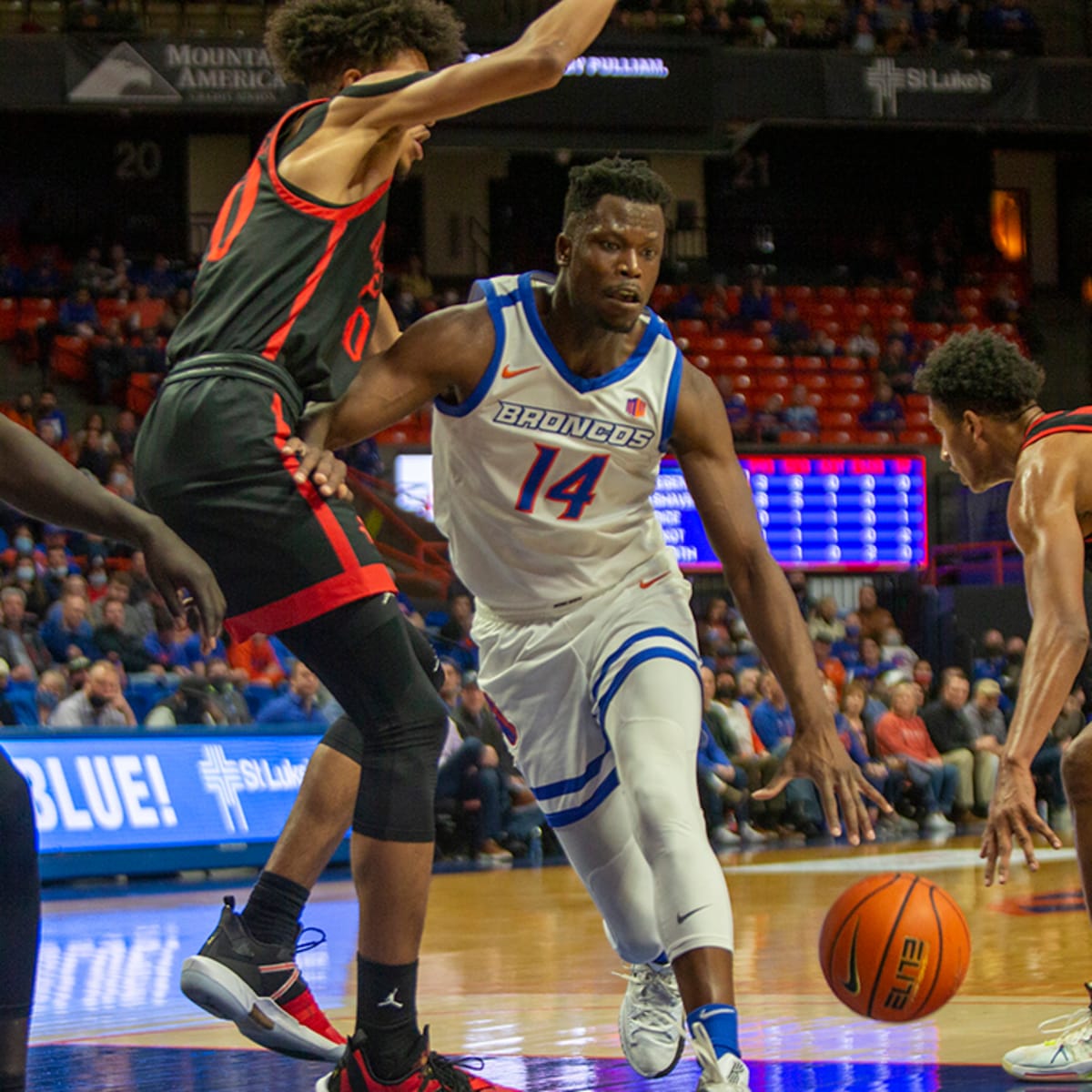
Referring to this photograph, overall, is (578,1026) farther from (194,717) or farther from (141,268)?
(141,268)

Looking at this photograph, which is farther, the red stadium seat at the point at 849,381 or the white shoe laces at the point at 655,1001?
the red stadium seat at the point at 849,381

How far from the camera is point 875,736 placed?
50.3 feet

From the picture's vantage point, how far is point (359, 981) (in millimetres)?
3871

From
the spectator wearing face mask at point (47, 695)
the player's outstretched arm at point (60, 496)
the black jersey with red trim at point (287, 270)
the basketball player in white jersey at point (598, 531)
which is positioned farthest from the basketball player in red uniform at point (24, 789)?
the spectator wearing face mask at point (47, 695)

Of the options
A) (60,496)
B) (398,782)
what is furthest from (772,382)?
(60,496)

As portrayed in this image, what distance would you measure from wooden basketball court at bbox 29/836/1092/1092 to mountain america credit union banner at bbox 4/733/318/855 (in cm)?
54

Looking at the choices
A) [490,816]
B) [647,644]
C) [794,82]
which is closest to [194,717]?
[490,816]

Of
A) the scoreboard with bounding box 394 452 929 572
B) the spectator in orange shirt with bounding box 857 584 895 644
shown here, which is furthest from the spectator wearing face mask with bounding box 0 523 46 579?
the spectator in orange shirt with bounding box 857 584 895 644

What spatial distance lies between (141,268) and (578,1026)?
60.3 ft

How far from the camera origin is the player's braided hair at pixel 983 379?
4988mm

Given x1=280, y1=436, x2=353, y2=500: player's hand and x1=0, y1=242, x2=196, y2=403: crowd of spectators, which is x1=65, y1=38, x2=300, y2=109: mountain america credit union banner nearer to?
x1=0, y1=242, x2=196, y2=403: crowd of spectators

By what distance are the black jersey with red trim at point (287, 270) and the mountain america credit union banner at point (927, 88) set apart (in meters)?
18.9

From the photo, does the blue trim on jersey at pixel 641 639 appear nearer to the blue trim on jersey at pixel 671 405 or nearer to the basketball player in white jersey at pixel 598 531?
the basketball player in white jersey at pixel 598 531

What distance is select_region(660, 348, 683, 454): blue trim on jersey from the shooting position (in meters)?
4.46
